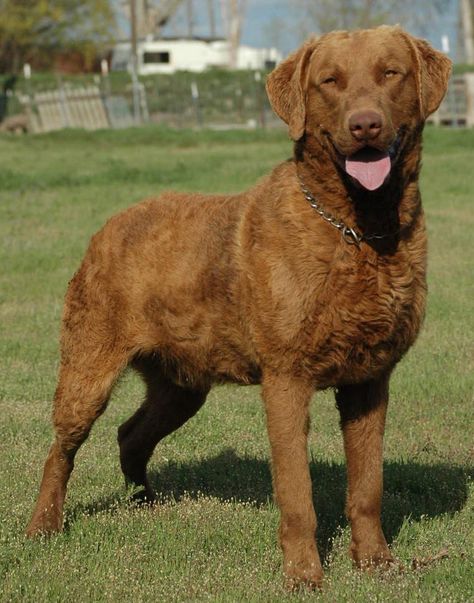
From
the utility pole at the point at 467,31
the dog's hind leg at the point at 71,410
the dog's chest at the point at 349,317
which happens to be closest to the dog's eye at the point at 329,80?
the dog's chest at the point at 349,317

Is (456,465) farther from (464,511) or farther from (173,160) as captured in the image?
(173,160)

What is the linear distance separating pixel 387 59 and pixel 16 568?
8.44 feet

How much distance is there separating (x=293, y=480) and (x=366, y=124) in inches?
56.4

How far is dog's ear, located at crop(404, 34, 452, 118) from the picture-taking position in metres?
4.81

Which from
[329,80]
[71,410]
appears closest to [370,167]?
[329,80]

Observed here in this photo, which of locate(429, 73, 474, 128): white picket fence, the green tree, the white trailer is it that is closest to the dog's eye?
locate(429, 73, 474, 128): white picket fence

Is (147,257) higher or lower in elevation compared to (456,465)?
higher

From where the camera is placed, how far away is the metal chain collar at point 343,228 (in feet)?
15.4

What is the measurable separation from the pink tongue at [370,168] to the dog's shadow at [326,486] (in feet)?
5.79

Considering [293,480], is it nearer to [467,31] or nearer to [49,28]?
[467,31]

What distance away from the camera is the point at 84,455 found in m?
6.77

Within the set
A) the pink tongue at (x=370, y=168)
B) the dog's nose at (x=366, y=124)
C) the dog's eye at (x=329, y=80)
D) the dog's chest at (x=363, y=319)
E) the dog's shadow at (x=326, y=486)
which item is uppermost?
the dog's eye at (x=329, y=80)

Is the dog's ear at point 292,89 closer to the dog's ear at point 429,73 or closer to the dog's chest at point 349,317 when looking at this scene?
the dog's ear at point 429,73

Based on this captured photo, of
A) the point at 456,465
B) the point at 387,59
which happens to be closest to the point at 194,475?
the point at 456,465
